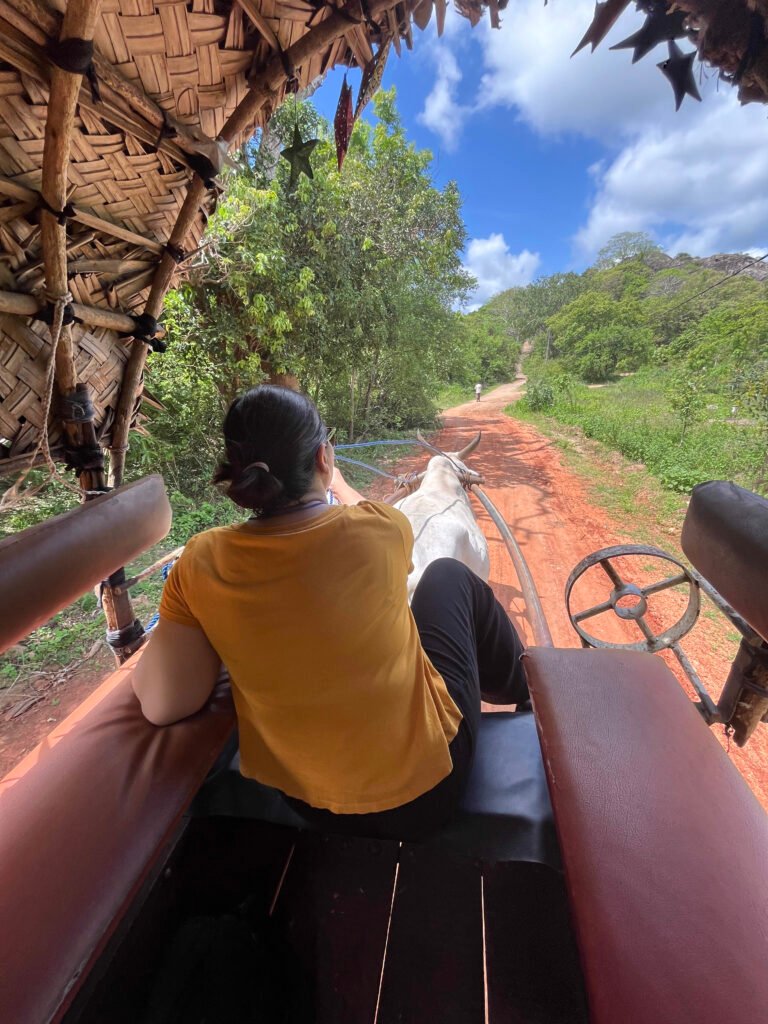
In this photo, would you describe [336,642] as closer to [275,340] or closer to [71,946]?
[71,946]

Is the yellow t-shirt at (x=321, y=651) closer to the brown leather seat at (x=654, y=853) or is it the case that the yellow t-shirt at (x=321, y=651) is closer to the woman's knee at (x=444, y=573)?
the brown leather seat at (x=654, y=853)

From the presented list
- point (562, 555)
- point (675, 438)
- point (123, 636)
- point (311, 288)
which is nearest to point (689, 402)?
point (675, 438)

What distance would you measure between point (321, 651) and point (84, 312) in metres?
1.35

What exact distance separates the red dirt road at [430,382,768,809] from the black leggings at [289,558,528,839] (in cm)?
182

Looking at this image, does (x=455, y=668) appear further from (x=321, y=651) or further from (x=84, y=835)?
(x=84, y=835)

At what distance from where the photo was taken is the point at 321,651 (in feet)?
3.08

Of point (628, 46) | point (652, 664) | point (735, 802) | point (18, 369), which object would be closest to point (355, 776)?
point (735, 802)

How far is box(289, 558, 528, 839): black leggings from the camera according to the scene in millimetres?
1076

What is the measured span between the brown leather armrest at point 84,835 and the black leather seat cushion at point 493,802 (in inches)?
9.0

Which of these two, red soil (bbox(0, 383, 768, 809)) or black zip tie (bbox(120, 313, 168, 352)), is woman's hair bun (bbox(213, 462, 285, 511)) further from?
red soil (bbox(0, 383, 768, 809))

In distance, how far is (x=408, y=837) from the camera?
110cm

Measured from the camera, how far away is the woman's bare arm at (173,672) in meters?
1.01

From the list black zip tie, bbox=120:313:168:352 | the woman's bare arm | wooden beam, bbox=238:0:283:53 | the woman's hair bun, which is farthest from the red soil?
wooden beam, bbox=238:0:283:53

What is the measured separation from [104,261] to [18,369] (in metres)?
0.45
